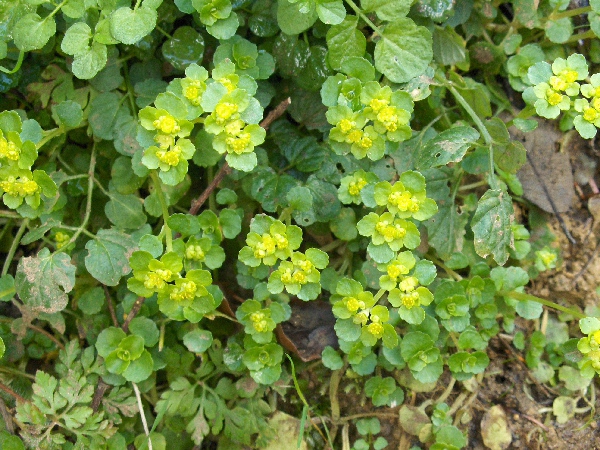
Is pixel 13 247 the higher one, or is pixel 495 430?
pixel 13 247

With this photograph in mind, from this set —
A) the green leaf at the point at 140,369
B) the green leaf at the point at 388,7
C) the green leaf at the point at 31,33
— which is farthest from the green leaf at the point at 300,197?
the green leaf at the point at 31,33

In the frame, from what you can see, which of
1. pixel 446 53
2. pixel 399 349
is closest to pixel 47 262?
pixel 399 349

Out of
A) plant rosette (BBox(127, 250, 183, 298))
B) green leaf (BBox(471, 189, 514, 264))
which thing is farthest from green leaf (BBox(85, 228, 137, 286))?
green leaf (BBox(471, 189, 514, 264))

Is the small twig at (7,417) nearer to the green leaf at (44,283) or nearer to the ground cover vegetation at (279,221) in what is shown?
the ground cover vegetation at (279,221)

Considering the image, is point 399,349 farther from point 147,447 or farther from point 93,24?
point 93,24

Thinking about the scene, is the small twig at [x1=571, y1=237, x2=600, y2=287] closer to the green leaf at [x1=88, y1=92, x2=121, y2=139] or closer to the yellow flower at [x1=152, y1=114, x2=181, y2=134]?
the yellow flower at [x1=152, y1=114, x2=181, y2=134]

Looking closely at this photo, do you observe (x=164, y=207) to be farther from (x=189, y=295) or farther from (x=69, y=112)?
(x=69, y=112)

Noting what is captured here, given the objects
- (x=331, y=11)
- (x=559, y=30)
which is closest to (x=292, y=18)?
(x=331, y=11)
